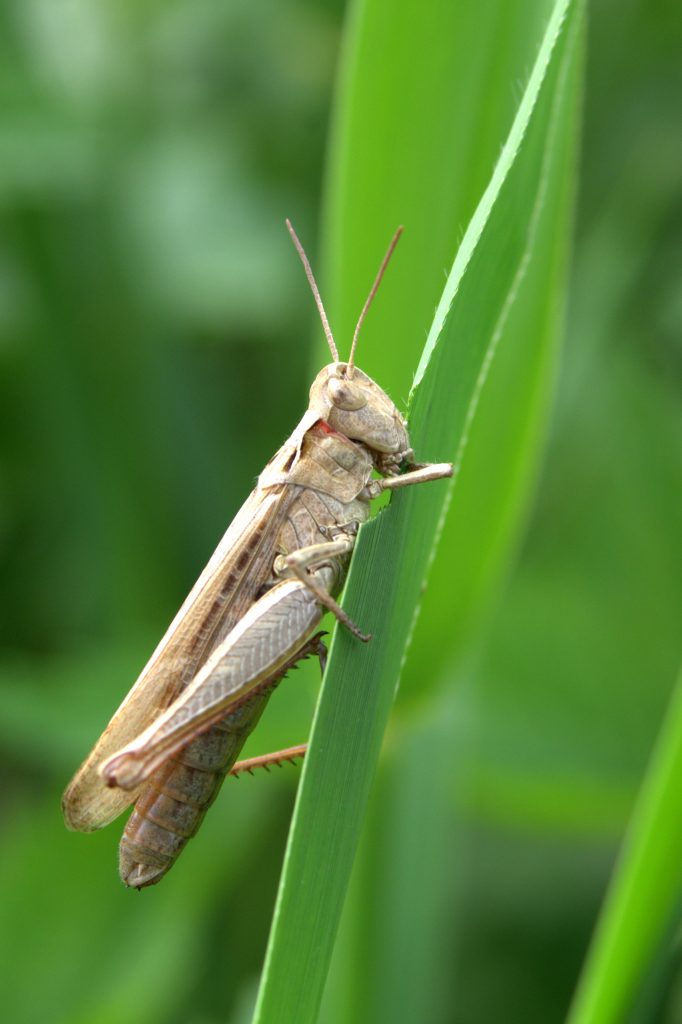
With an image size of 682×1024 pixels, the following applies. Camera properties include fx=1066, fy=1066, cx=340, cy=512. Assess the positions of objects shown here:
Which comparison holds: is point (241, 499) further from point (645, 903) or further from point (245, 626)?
point (645, 903)

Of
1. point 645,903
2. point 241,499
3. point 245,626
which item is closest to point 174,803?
point 245,626

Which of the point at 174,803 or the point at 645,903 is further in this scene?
the point at 174,803

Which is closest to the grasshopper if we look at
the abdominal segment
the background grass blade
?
the abdominal segment

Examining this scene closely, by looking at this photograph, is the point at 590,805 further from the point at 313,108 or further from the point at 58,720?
the point at 313,108

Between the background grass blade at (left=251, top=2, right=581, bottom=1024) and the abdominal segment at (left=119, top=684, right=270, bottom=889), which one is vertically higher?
the background grass blade at (left=251, top=2, right=581, bottom=1024)

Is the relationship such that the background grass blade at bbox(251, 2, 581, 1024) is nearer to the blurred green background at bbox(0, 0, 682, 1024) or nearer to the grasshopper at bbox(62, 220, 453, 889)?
the grasshopper at bbox(62, 220, 453, 889)

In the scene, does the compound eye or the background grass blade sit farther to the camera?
the compound eye

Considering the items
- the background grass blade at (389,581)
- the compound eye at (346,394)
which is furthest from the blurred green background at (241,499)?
the background grass blade at (389,581)
